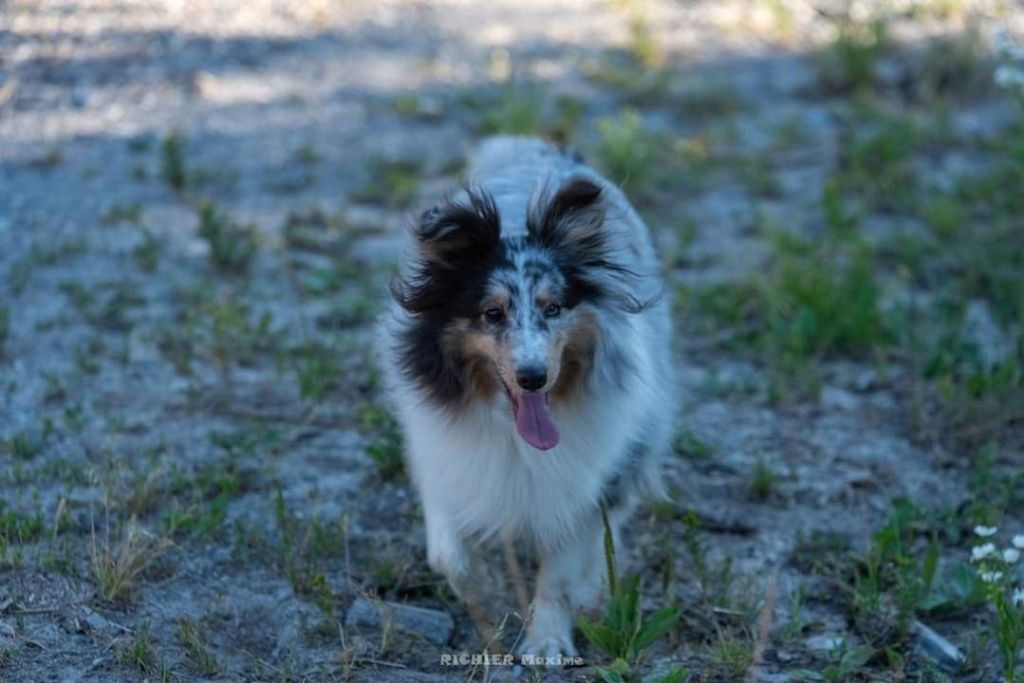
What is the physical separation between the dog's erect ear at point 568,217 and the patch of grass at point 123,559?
1.43 m

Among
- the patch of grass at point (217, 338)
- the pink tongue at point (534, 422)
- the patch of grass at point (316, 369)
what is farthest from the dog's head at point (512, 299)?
the patch of grass at point (217, 338)

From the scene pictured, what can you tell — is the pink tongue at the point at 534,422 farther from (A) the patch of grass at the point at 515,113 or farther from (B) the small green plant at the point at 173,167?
(A) the patch of grass at the point at 515,113

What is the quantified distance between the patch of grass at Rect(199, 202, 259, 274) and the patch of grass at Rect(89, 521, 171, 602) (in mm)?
2361

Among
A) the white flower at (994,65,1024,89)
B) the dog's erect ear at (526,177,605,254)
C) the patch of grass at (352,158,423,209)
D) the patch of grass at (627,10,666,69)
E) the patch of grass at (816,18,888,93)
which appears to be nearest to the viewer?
the dog's erect ear at (526,177,605,254)

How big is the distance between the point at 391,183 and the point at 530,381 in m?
3.73

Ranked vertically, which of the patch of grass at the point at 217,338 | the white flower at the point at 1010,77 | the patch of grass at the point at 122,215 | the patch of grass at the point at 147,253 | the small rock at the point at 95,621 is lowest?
the small rock at the point at 95,621

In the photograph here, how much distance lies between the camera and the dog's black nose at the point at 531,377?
377 centimetres

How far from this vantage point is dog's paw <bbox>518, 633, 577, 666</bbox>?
4.08m

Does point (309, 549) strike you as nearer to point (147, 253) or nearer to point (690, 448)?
point (690, 448)

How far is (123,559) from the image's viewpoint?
13.3 feet

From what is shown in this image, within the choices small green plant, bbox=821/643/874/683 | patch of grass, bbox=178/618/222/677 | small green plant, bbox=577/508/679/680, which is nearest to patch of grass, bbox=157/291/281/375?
patch of grass, bbox=178/618/222/677

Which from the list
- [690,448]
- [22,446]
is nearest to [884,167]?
[690,448]

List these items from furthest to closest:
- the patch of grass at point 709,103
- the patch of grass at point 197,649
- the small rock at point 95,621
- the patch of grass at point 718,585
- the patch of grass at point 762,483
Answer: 1. the patch of grass at point 709,103
2. the patch of grass at point 762,483
3. the patch of grass at point 718,585
4. the small rock at point 95,621
5. the patch of grass at point 197,649

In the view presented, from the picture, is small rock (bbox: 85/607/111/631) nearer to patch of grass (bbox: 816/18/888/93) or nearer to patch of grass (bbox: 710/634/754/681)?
patch of grass (bbox: 710/634/754/681)
